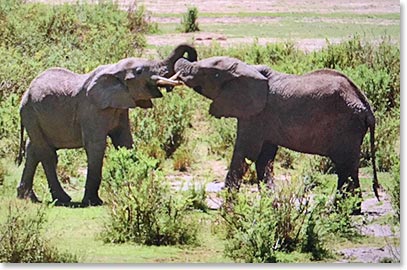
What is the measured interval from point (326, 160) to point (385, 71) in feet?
2.15

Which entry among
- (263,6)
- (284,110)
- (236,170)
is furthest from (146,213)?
(263,6)

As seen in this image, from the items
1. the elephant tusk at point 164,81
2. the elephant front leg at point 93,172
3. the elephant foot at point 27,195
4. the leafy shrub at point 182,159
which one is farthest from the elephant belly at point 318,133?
the elephant foot at point 27,195

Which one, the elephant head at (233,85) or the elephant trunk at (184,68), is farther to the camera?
the elephant head at (233,85)

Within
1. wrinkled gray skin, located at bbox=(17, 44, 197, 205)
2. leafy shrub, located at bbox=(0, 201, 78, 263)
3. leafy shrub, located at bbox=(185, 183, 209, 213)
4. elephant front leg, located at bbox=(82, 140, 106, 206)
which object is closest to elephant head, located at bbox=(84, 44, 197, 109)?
wrinkled gray skin, located at bbox=(17, 44, 197, 205)

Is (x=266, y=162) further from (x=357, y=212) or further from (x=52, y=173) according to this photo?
(x=52, y=173)

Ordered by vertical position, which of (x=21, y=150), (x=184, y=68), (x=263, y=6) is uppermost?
(x=263, y=6)

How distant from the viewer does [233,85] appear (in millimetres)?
7504

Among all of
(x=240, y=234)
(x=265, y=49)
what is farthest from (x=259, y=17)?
(x=240, y=234)

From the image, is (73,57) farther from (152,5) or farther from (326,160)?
(326,160)

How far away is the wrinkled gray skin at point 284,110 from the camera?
736 cm

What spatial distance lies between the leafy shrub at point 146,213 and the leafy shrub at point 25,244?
1.13ft

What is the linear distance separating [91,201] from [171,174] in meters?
0.50

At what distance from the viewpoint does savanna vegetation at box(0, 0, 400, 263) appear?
675 cm

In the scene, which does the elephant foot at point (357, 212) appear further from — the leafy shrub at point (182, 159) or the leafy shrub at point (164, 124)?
the leafy shrub at point (164, 124)
